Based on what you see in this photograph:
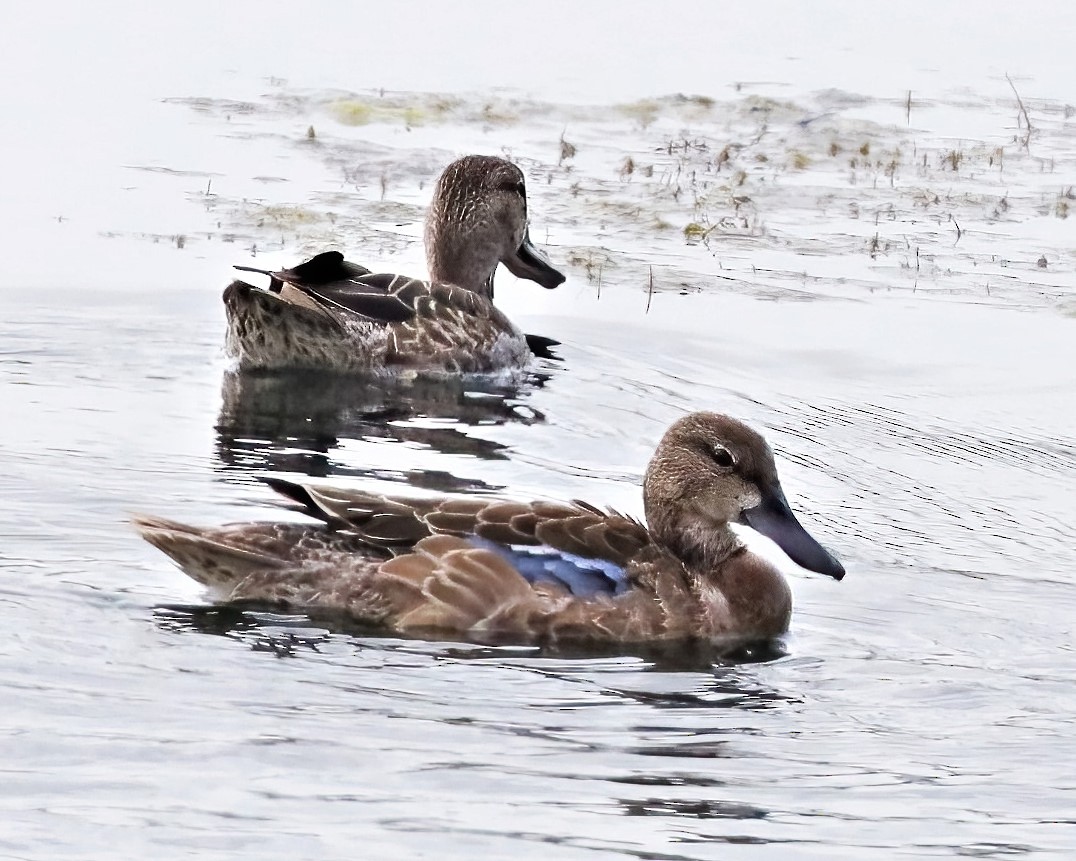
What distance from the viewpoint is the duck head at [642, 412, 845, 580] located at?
8352 mm

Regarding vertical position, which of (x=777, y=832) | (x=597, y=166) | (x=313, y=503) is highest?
(x=597, y=166)

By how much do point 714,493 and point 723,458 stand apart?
0.48 feet

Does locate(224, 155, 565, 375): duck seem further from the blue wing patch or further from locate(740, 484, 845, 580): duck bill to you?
the blue wing patch

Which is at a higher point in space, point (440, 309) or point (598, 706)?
point (440, 309)

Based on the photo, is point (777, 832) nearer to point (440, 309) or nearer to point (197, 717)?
point (197, 717)

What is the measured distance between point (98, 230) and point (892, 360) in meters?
5.50

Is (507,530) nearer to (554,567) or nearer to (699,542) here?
(554,567)

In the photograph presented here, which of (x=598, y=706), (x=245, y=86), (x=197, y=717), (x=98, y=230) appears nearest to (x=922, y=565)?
(x=598, y=706)

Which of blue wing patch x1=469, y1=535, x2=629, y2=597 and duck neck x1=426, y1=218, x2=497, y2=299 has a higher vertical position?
duck neck x1=426, y1=218, x2=497, y2=299

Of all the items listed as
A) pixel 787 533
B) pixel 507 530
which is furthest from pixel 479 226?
pixel 507 530

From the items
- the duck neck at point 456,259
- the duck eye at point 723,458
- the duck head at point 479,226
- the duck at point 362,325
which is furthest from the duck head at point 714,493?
the duck neck at point 456,259

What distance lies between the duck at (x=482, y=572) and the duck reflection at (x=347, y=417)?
166 centimetres

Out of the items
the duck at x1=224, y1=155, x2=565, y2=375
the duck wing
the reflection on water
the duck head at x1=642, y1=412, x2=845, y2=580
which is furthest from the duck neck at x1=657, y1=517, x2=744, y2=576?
the duck at x1=224, y1=155, x2=565, y2=375

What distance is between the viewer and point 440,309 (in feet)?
40.9
